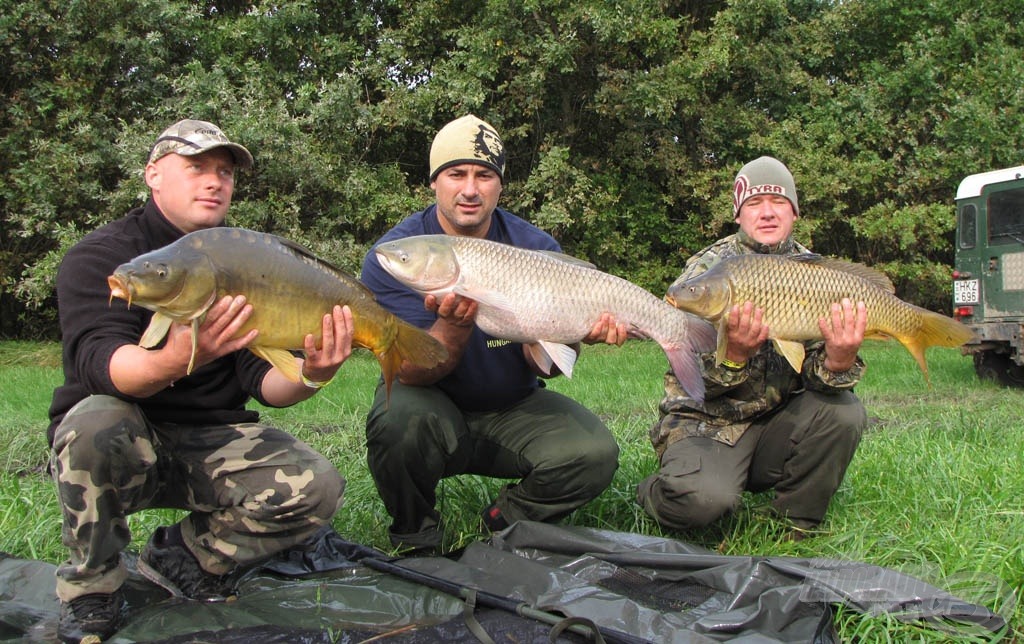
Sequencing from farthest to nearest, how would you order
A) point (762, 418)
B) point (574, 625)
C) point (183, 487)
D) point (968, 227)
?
point (968, 227) < point (762, 418) < point (183, 487) < point (574, 625)

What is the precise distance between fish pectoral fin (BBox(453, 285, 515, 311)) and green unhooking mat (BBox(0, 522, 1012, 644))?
67 centimetres

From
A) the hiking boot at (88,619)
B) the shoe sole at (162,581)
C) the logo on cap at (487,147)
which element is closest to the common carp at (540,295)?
the logo on cap at (487,147)

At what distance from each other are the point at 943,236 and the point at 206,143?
46.0 ft

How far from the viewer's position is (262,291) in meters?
2.03

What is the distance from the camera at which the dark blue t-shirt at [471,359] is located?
9.24 ft

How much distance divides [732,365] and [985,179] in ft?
23.5

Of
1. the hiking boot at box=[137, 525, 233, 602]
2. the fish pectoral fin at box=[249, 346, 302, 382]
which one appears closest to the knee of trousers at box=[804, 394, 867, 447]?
the fish pectoral fin at box=[249, 346, 302, 382]

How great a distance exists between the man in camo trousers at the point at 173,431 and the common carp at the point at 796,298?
1114 millimetres

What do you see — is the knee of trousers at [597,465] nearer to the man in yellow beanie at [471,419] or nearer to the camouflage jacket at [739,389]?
the man in yellow beanie at [471,419]

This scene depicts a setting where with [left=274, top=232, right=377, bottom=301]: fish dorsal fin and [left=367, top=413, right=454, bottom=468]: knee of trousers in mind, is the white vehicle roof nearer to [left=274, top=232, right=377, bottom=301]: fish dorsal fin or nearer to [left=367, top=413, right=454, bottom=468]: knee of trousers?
[left=367, top=413, right=454, bottom=468]: knee of trousers

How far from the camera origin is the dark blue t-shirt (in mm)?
2816

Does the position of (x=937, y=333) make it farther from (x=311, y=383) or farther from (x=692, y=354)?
(x=311, y=383)

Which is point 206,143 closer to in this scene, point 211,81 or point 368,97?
point 211,81

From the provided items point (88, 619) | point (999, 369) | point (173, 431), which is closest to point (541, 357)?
point (173, 431)
